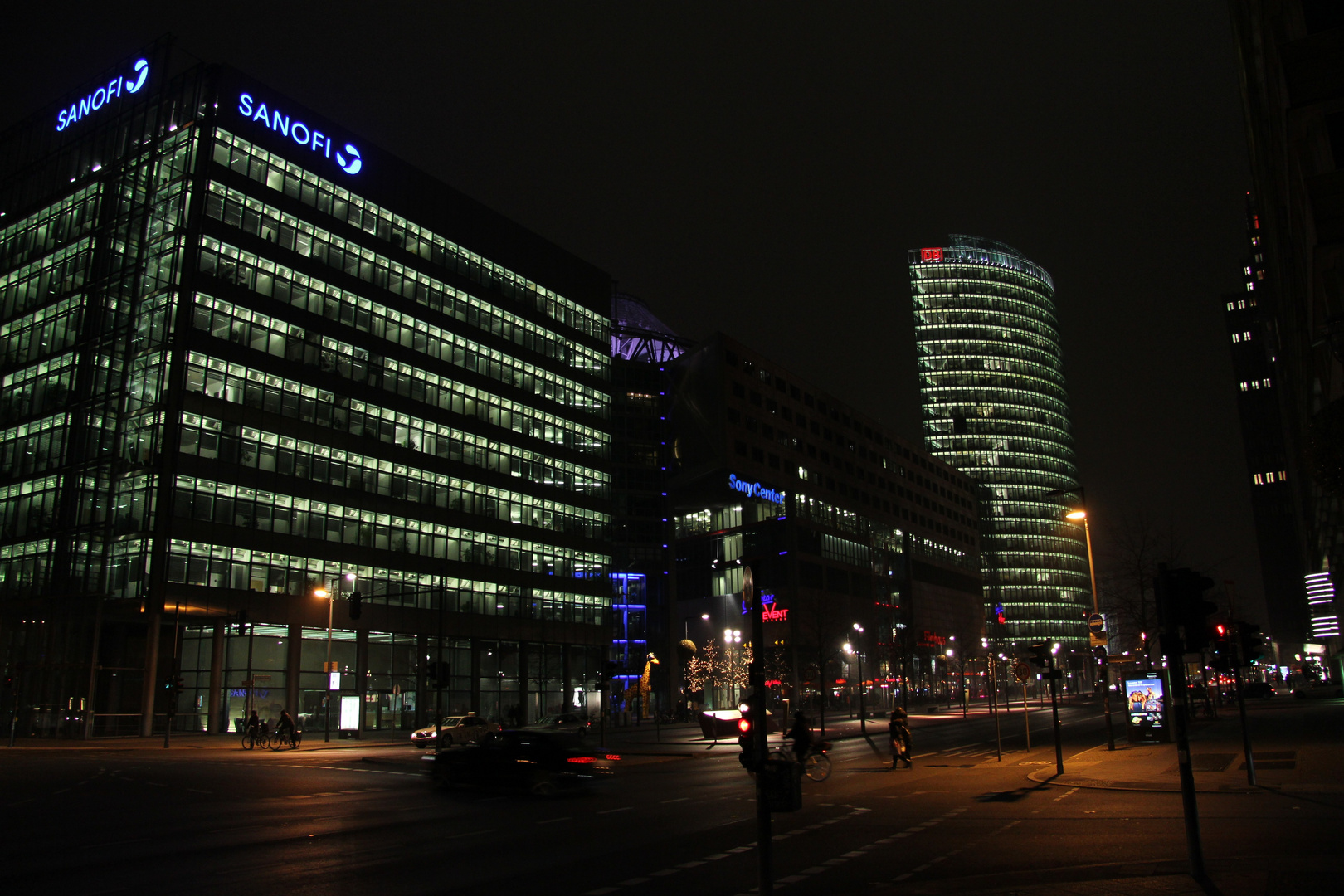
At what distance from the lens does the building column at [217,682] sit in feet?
187

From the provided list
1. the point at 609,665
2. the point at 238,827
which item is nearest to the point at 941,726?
the point at 609,665

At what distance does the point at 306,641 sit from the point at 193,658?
7.24 meters

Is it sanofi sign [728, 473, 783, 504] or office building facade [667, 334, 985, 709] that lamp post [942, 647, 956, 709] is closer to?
office building facade [667, 334, 985, 709]

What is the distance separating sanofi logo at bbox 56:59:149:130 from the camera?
64000 mm

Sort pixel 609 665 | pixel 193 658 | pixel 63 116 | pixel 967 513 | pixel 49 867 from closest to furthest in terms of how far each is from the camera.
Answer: pixel 49 867 < pixel 609 665 < pixel 193 658 < pixel 63 116 < pixel 967 513

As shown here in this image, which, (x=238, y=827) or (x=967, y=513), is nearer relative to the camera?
(x=238, y=827)

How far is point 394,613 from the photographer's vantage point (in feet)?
226

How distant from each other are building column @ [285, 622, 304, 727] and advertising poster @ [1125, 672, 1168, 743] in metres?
49.5

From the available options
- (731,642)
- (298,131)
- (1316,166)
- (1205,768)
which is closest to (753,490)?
(731,642)

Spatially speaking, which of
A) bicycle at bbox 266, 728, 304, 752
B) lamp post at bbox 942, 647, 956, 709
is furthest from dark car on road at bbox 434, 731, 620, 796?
lamp post at bbox 942, 647, 956, 709

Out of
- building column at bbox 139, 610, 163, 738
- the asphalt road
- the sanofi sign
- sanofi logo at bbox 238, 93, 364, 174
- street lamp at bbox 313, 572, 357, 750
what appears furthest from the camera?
the sanofi sign

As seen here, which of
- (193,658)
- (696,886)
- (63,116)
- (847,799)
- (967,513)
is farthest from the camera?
(967,513)

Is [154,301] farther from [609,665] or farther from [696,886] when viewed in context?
[696,886]

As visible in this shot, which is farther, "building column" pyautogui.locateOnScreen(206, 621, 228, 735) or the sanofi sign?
the sanofi sign
